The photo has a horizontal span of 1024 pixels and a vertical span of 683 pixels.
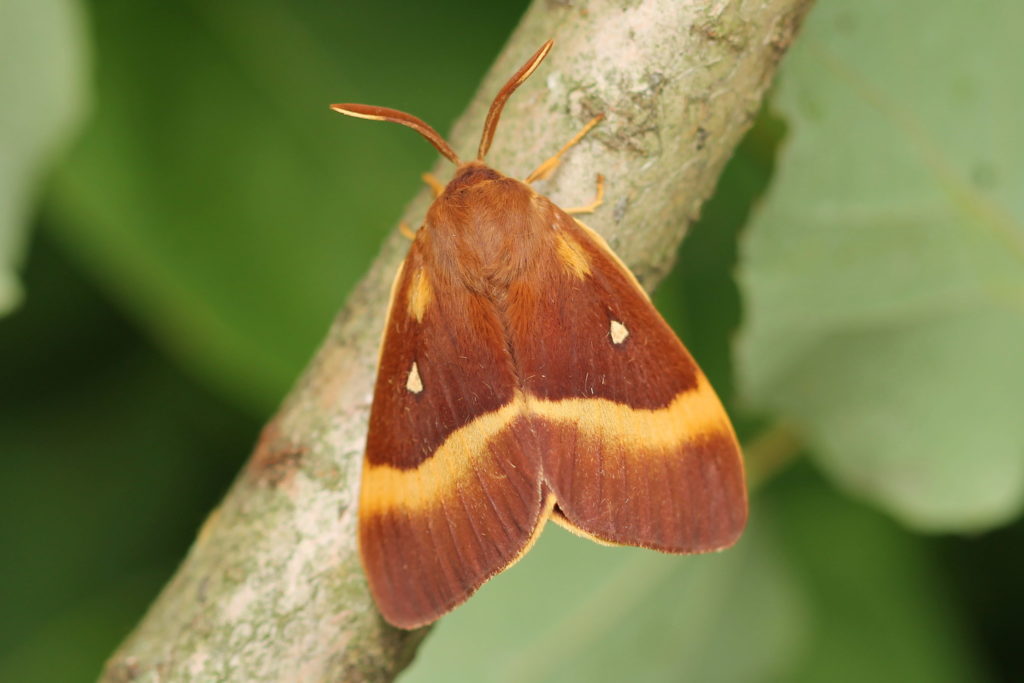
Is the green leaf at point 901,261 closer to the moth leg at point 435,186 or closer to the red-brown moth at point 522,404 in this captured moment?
the red-brown moth at point 522,404

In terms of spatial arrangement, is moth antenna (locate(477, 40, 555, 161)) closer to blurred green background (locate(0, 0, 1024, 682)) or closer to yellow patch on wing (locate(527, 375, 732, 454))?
yellow patch on wing (locate(527, 375, 732, 454))

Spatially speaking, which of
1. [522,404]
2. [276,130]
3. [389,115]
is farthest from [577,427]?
[276,130]

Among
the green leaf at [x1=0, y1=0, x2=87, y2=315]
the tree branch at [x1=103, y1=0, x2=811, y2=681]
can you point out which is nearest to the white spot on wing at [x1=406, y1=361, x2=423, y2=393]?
the tree branch at [x1=103, y1=0, x2=811, y2=681]

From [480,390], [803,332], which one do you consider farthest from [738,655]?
[480,390]

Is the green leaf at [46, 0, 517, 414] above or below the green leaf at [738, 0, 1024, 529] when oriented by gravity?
below

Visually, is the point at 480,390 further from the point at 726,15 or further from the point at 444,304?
the point at 726,15
